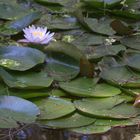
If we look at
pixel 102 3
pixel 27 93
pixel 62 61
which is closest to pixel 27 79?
pixel 27 93

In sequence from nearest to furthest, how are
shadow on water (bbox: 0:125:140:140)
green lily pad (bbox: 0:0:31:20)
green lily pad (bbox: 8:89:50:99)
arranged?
shadow on water (bbox: 0:125:140:140), green lily pad (bbox: 8:89:50:99), green lily pad (bbox: 0:0:31:20)

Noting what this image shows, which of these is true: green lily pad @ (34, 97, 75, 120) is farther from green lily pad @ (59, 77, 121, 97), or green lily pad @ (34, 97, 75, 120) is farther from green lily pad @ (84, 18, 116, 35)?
green lily pad @ (84, 18, 116, 35)

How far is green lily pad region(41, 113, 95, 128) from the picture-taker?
1.25 meters

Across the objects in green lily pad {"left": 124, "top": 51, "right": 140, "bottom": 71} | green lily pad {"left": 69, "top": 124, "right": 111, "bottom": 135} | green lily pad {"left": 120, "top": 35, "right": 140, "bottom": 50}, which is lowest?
green lily pad {"left": 69, "top": 124, "right": 111, "bottom": 135}

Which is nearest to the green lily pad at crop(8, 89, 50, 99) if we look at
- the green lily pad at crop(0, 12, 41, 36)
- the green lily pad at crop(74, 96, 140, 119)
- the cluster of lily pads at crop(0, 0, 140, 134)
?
the cluster of lily pads at crop(0, 0, 140, 134)

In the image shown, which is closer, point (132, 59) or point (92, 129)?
point (92, 129)

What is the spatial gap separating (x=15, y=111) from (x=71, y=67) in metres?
0.32

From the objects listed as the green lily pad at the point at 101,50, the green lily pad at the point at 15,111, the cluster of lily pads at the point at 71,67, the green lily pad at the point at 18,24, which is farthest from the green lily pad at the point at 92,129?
the green lily pad at the point at 18,24

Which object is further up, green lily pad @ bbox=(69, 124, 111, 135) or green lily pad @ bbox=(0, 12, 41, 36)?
green lily pad @ bbox=(0, 12, 41, 36)

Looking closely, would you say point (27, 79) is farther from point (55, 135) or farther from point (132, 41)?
point (132, 41)

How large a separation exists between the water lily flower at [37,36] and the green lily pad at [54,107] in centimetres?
30

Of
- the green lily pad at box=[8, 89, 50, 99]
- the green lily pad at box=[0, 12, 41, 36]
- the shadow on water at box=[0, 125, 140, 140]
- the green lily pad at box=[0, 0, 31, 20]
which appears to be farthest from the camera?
the green lily pad at box=[0, 0, 31, 20]

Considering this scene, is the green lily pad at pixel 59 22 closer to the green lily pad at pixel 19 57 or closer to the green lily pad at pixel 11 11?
the green lily pad at pixel 11 11

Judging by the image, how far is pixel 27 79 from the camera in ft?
4.68
